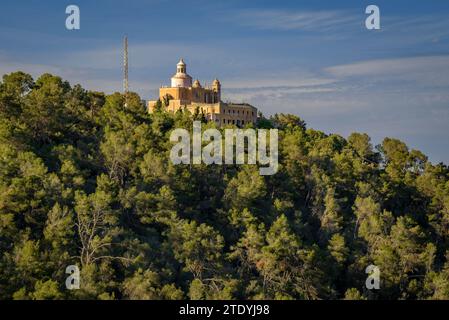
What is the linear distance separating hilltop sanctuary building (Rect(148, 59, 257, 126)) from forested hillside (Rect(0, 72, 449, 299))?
613 inches

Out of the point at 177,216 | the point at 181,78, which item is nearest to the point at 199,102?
the point at 181,78

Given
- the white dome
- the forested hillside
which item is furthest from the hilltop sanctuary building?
the forested hillside

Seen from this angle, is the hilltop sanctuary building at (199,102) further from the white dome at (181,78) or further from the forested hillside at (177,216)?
the forested hillside at (177,216)

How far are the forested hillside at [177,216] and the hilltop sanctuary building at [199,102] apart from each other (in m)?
15.6

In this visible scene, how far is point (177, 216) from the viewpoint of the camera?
175ft

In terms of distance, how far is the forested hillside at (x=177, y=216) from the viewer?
1807 inches

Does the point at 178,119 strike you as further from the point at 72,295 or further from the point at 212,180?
the point at 72,295

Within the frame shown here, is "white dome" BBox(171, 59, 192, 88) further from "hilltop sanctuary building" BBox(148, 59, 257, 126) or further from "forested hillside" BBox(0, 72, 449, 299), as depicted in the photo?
"forested hillside" BBox(0, 72, 449, 299)

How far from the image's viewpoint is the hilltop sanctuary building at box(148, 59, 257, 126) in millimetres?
86625

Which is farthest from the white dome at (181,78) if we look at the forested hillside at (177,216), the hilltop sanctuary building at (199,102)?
the forested hillside at (177,216)
